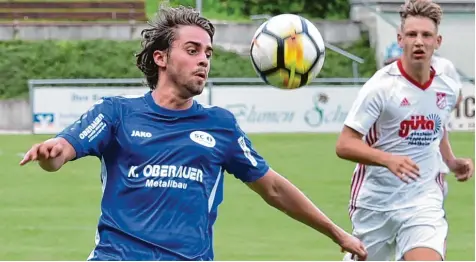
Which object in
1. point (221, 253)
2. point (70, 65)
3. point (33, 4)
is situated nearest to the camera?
point (221, 253)

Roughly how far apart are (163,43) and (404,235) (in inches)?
110

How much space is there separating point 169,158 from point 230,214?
868 cm

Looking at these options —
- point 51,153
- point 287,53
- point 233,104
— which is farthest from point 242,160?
point 233,104

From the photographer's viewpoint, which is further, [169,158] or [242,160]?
[242,160]

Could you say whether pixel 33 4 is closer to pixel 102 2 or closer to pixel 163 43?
pixel 102 2

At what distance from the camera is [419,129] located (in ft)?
24.5

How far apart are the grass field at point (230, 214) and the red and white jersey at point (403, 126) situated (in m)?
3.18

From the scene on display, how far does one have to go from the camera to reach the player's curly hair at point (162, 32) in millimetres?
5188

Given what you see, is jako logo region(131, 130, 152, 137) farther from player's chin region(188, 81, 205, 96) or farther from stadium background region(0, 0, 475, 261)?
stadium background region(0, 0, 475, 261)

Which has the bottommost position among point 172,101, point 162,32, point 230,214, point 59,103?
point 59,103

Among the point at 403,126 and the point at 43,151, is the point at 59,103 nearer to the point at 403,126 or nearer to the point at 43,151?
the point at 403,126

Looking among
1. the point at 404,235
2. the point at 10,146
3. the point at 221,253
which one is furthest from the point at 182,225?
the point at 10,146

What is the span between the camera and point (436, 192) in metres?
7.54

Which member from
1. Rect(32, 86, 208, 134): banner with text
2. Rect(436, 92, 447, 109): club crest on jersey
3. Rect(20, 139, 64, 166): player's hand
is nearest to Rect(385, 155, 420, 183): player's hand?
Rect(436, 92, 447, 109): club crest on jersey
